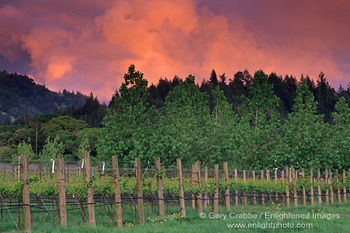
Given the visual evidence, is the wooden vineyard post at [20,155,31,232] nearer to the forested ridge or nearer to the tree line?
the forested ridge

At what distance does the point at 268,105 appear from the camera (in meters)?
38.9

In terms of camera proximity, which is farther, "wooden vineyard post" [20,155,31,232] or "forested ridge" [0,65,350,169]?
"forested ridge" [0,65,350,169]

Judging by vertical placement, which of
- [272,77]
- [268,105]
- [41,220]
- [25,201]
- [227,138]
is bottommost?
[41,220]

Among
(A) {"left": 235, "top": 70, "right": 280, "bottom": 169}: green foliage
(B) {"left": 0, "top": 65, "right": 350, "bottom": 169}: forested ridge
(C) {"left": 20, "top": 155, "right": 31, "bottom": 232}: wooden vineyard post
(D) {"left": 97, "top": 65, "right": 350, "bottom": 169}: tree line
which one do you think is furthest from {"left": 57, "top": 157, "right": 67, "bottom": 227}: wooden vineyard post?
(A) {"left": 235, "top": 70, "right": 280, "bottom": 169}: green foliage

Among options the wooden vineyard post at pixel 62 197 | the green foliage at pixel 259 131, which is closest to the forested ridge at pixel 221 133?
the green foliage at pixel 259 131

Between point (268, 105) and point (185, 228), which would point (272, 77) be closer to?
point (268, 105)

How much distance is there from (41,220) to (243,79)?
336 ft

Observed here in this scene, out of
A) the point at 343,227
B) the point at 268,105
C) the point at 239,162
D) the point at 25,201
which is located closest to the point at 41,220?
the point at 25,201

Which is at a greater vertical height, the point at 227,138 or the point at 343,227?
the point at 227,138

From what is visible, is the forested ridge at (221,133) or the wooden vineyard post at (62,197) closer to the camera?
the wooden vineyard post at (62,197)

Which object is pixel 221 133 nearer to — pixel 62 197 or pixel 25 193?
pixel 62 197

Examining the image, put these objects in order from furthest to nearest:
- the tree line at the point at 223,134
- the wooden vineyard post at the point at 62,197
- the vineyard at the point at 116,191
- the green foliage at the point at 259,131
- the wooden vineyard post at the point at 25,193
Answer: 1. the green foliage at the point at 259,131
2. the tree line at the point at 223,134
3. the vineyard at the point at 116,191
4. the wooden vineyard post at the point at 62,197
5. the wooden vineyard post at the point at 25,193

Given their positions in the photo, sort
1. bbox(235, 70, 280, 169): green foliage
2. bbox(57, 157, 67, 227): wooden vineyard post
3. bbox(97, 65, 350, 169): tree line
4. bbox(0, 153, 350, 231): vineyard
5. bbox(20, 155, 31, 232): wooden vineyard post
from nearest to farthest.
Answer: bbox(20, 155, 31, 232): wooden vineyard post
bbox(57, 157, 67, 227): wooden vineyard post
bbox(0, 153, 350, 231): vineyard
bbox(97, 65, 350, 169): tree line
bbox(235, 70, 280, 169): green foliage

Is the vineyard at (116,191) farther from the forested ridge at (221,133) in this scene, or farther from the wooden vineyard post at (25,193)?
the forested ridge at (221,133)
